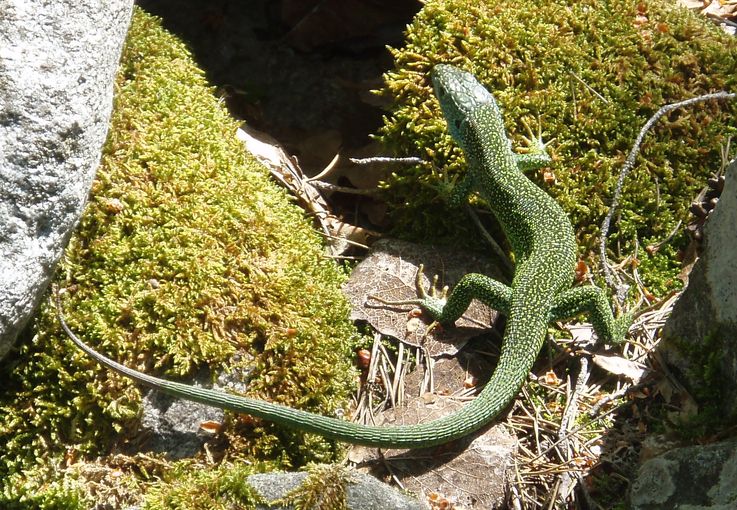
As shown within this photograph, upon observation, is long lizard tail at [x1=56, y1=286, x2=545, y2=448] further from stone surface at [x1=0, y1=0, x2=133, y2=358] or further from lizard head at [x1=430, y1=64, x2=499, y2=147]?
lizard head at [x1=430, y1=64, x2=499, y2=147]

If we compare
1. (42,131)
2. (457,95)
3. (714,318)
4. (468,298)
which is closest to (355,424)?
(468,298)

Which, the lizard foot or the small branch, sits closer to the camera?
the lizard foot

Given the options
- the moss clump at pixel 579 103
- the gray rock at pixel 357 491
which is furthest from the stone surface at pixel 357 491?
the moss clump at pixel 579 103

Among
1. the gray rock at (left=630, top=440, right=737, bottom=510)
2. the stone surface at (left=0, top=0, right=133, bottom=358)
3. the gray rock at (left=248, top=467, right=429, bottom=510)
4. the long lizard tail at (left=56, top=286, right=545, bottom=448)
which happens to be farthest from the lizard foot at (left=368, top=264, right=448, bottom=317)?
the stone surface at (left=0, top=0, right=133, bottom=358)

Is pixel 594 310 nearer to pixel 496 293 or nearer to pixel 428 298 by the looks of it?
pixel 496 293

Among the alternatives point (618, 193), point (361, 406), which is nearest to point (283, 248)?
point (361, 406)

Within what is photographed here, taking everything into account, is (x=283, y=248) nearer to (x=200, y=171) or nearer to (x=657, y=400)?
(x=200, y=171)
